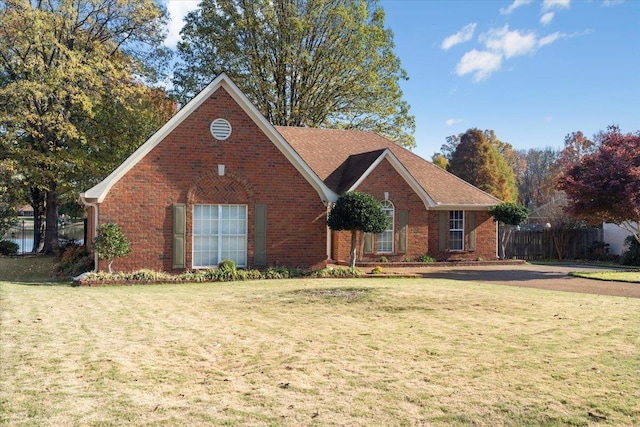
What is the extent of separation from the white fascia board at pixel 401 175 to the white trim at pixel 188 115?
369 centimetres

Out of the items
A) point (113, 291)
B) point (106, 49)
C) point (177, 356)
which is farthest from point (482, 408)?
point (106, 49)

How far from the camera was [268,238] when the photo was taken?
19188 mm

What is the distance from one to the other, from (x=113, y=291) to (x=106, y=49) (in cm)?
2026

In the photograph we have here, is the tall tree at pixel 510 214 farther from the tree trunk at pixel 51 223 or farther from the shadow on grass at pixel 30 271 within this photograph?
the tree trunk at pixel 51 223

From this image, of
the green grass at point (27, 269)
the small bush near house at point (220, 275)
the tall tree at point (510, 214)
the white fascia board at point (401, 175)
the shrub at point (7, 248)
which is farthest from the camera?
the shrub at point (7, 248)

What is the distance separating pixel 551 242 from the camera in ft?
103

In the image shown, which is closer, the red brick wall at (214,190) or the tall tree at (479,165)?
the red brick wall at (214,190)

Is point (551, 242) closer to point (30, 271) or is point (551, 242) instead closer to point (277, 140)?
point (277, 140)

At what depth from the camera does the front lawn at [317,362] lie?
528cm

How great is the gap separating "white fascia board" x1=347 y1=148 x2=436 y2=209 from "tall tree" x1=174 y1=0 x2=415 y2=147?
43.1 ft

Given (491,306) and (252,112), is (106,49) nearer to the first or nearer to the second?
(252,112)

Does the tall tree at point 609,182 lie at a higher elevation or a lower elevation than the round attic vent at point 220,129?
lower

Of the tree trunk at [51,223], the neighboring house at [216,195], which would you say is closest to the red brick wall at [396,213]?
the neighboring house at [216,195]

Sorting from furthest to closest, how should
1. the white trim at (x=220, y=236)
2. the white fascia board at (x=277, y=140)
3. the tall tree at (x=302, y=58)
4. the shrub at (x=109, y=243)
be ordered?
1. the tall tree at (x=302, y=58)
2. the white fascia board at (x=277, y=140)
3. the white trim at (x=220, y=236)
4. the shrub at (x=109, y=243)
